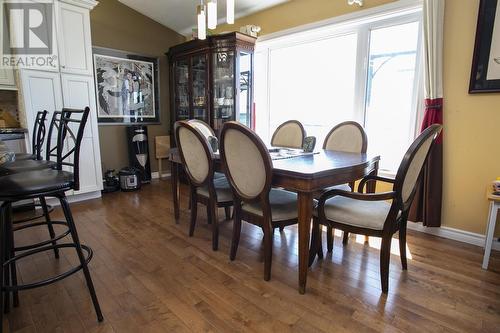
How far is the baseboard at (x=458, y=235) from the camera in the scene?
226 centimetres

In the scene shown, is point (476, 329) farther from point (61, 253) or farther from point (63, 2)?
point (63, 2)

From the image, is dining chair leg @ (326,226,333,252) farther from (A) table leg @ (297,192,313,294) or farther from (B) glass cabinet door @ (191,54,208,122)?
(B) glass cabinet door @ (191,54,208,122)

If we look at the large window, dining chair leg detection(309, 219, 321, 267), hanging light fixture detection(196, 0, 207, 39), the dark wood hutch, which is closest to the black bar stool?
hanging light fixture detection(196, 0, 207, 39)

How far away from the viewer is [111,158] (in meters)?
4.11

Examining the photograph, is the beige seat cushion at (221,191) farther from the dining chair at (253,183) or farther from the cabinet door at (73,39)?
the cabinet door at (73,39)

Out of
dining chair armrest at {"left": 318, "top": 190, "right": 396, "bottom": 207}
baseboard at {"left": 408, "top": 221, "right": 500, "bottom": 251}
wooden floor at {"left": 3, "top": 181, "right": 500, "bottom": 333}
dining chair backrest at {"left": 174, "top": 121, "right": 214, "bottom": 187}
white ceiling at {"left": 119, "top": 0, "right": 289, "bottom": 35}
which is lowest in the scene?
wooden floor at {"left": 3, "top": 181, "right": 500, "bottom": 333}

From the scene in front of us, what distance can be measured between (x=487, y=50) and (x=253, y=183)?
6.77 ft

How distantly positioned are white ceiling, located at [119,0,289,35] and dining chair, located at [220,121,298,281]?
8.34 ft

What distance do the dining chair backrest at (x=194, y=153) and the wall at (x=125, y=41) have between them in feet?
7.61

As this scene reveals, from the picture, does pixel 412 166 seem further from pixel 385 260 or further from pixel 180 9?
pixel 180 9

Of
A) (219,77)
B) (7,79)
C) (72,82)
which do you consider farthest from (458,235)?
(7,79)

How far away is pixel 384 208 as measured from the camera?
Answer: 1747mm

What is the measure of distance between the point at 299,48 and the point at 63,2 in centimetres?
270

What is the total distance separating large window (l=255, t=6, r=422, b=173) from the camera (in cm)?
267
